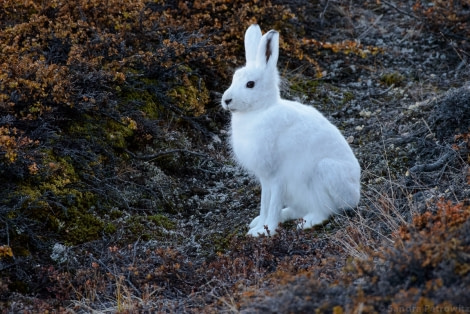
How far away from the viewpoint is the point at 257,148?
575 centimetres

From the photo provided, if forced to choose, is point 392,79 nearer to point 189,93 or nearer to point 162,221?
point 189,93

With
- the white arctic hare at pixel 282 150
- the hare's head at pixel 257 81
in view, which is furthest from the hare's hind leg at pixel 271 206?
the hare's head at pixel 257 81

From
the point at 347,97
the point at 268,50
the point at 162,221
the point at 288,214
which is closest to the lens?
the point at 268,50

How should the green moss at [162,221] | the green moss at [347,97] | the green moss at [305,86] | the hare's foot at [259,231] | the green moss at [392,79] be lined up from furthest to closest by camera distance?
the green moss at [392,79] → the green moss at [305,86] → the green moss at [347,97] → the green moss at [162,221] → the hare's foot at [259,231]

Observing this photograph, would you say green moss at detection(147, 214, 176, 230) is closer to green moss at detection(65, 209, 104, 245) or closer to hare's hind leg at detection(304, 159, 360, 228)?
green moss at detection(65, 209, 104, 245)

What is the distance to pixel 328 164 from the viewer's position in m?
5.80

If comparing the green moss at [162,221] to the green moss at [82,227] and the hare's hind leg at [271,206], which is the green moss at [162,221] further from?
the hare's hind leg at [271,206]

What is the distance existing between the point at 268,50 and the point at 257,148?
0.90 m

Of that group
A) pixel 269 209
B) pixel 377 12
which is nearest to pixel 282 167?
pixel 269 209

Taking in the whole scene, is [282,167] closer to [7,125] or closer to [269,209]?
[269,209]

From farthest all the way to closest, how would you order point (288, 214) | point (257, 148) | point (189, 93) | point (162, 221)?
1. point (189, 93)
2. point (162, 221)
3. point (288, 214)
4. point (257, 148)

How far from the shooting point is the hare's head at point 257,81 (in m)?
5.77

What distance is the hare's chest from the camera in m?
5.75

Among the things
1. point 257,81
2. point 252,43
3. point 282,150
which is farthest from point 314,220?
point 252,43
